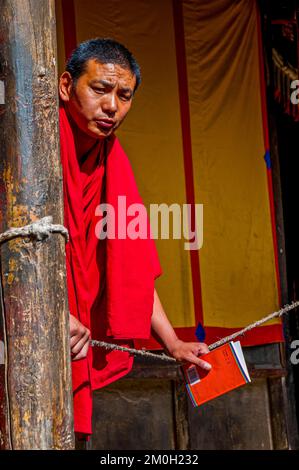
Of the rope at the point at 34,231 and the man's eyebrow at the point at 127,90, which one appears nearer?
the rope at the point at 34,231

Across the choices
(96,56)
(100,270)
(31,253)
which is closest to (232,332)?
(100,270)

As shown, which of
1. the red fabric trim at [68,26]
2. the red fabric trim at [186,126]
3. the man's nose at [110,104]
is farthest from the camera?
the red fabric trim at [186,126]

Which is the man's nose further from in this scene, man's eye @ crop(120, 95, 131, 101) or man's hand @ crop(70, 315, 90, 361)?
man's hand @ crop(70, 315, 90, 361)

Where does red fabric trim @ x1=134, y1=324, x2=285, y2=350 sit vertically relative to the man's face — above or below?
below

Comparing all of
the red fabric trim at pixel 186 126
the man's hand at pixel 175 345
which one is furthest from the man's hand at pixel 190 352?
the red fabric trim at pixel 186 126

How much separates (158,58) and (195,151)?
0.59 metres

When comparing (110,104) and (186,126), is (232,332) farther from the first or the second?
(110,104)

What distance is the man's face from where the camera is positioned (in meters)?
3.94

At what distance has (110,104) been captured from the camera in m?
3.94

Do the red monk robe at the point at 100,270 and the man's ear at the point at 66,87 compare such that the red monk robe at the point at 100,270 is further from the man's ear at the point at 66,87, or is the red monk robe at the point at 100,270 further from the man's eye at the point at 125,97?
the man's eye at the point at 125,97

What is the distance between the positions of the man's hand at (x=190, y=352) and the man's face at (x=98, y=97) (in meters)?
0.97

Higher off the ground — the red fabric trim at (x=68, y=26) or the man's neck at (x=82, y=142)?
the red fabric trim at (x=68, y=26)

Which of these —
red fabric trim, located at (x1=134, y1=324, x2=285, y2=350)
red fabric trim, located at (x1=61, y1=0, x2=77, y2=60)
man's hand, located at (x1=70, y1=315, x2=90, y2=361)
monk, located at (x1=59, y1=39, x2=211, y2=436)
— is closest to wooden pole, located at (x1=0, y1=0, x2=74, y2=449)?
man's hand, located at (x1=70, y1=315, x2=90, y2=361)

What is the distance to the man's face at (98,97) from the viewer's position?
3.94m
